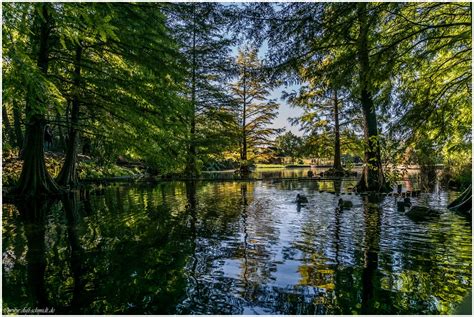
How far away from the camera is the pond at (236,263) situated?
376cm

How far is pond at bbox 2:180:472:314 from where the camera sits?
3756 millimetres

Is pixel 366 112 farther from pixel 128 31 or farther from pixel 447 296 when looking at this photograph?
pixel 447 296

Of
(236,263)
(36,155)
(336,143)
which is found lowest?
(236,263)

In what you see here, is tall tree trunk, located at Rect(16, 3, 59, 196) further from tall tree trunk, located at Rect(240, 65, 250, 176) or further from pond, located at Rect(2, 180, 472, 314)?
tall tree trunk, located at Rect(240, 65, 250, 176)

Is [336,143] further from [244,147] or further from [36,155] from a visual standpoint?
[36,155]

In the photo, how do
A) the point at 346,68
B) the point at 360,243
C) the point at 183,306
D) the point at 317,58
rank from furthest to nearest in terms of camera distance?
the point at 317,58 → the point at 346,68 → the point at 360,243 → the point at 183,306

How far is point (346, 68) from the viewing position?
6.91 m

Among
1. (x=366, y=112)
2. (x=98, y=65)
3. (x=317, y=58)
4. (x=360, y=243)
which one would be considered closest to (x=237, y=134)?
(x=366, y=112)

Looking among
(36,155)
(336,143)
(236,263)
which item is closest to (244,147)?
(336,143)

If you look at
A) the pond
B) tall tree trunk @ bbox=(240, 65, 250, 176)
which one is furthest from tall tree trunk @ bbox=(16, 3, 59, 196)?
tall tree trunk @ bbox=(240, 65, 250, 176)

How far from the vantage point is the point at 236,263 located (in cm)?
516

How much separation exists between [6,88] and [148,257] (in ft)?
17.1

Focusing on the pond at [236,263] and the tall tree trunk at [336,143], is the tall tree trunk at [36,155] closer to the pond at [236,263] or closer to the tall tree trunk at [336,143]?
the pond at [236,263]

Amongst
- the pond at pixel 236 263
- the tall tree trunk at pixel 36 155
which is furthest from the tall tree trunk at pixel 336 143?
the tall tree trunk at pixel 36 155
